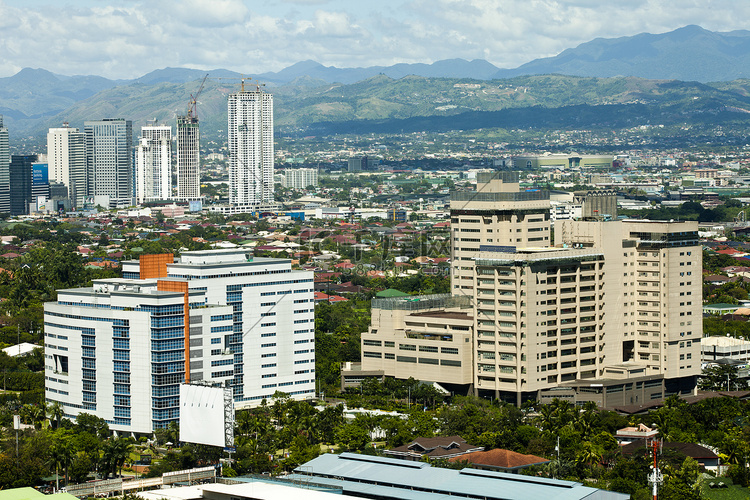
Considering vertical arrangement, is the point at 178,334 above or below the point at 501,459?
above

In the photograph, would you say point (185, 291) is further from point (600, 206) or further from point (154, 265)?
point (600, 206)

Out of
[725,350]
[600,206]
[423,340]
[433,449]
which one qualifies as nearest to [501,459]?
[433,449]

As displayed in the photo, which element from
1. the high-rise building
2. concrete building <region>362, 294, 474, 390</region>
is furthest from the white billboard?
the high-rise building

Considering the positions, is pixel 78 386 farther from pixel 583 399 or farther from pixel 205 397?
pixel 583 399

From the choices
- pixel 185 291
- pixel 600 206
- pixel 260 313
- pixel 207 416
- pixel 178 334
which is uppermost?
pixel 600 206

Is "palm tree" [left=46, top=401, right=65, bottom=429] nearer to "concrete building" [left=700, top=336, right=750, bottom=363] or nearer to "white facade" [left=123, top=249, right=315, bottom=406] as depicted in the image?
"white facade" [left=123, top=249, right=315, bottom=406]
